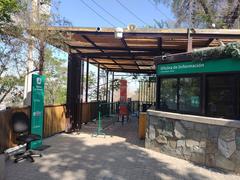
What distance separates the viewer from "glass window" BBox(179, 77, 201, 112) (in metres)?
7.95

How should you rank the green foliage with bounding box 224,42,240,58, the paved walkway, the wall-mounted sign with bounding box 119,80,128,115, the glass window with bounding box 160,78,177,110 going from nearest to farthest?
1. the paved walkway
2. the green foliage with bounding box 224,42,240,58
3. the glass window with bounding box 160,78,177,110
4. the wall-mounted sign with bounding box 119,80,128,115

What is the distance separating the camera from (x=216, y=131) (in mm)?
7180

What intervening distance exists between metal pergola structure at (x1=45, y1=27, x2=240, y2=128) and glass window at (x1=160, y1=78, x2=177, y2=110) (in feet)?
3.91

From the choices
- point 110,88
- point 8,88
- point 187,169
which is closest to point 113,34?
point 8,88

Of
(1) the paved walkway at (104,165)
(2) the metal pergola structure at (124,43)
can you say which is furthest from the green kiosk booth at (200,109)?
(2) the metal pergola structure at (124,43)

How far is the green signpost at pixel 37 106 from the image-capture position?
860 cm

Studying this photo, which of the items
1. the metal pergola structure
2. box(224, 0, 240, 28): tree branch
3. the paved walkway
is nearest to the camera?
the paved walkway

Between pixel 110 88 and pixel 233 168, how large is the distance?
18177 mm

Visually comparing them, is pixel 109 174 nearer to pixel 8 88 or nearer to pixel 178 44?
pixel 8 88

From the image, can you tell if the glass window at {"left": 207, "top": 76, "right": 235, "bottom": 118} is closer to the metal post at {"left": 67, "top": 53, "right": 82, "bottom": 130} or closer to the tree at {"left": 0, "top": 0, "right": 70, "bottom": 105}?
the tree at {"left": 0, "top": 0, "right": 70, "bottom": 105}

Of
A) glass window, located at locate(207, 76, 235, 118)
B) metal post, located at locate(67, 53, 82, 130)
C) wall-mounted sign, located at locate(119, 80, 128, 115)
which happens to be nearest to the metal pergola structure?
metal post, located at locate(67, 53, 82, 130)

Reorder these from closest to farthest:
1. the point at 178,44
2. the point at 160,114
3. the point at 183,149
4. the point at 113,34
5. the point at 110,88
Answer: the point at 183,149 → the point at 160,114 → the point at 113,34 → the point at 178,44 → the point at 110,88

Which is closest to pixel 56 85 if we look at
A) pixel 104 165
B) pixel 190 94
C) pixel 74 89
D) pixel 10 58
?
pixel 74 89

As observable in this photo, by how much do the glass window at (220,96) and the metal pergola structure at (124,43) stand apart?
2154 mm
